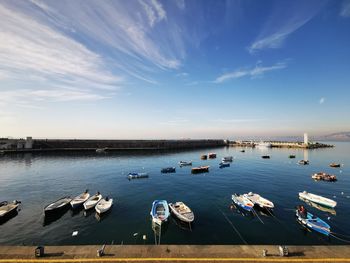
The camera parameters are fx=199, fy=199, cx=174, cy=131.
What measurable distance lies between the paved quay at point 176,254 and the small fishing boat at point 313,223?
7623mm

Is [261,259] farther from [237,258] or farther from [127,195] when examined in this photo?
[127,195]

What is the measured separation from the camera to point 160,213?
2833 centimetres

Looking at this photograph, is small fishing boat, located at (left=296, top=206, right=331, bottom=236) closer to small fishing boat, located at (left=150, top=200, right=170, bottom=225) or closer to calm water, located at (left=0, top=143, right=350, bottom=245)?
calm water, located at (left=0, top=143, right=350, bottom=245)

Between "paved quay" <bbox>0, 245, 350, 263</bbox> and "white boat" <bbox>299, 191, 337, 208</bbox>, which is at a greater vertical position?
"paved quay" <bbox>0, 245, 350, 263</bbox>

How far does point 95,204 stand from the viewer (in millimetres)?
33375

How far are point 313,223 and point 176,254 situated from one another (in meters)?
19.9

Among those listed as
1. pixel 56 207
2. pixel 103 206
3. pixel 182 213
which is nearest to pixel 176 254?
pixel 182 213

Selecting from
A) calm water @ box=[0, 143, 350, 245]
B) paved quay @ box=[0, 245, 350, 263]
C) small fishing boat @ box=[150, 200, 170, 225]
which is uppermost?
paved quay @ box=[0, 245, 350, 263]

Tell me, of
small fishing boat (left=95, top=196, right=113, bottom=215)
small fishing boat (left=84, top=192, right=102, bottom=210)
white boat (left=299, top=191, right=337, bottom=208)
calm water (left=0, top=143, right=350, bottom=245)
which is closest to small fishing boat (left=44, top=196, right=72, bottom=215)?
calm water (left=0, top=143, right=350, bottom=245)

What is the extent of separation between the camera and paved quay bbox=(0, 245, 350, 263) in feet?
52.2

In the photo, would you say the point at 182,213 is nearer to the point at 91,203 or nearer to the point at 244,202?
the point at 244,202

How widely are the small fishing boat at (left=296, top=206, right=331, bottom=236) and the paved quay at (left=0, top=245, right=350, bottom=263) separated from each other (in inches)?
300

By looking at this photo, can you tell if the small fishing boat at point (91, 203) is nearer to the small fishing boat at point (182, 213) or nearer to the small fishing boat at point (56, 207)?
the small fishing boat at point (56, 207)

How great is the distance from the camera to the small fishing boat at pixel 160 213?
2625 centimetres
